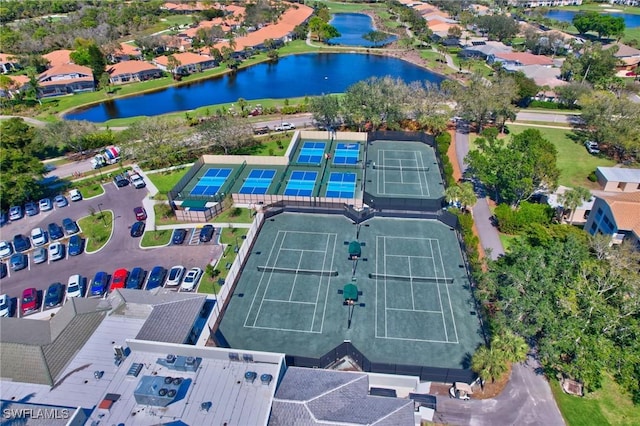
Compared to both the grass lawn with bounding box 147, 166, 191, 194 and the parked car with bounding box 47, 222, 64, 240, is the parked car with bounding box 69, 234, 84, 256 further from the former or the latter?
the grass lawn with bounding box 147, 166, 191, 194

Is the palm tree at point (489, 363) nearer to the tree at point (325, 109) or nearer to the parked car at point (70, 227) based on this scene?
the parked car at point (70, 227)

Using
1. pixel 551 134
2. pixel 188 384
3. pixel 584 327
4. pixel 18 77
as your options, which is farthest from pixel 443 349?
pixel 18 77

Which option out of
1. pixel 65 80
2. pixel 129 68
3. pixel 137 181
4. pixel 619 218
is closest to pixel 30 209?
pixel 137 181

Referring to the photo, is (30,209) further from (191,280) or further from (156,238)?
(191,280)

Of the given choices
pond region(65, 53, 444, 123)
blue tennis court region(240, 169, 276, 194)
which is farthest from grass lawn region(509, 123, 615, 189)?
pond region(65, 53, 444, 123)

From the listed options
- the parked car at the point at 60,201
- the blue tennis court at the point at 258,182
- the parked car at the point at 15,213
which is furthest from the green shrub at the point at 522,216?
the parked car at the point at 15,213

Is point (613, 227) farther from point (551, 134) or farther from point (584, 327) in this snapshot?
point (551, 134)
